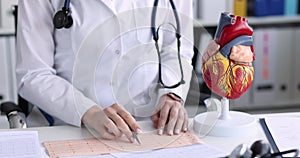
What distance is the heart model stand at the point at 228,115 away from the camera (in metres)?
1.25

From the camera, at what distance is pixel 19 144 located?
125 centimetres

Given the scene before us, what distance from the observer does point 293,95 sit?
344cm

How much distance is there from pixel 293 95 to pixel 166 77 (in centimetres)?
210

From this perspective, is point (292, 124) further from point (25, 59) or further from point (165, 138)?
point (25, 59)

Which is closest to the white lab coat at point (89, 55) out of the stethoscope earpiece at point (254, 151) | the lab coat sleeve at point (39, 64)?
the lab coat sleeve at point (39, 64)

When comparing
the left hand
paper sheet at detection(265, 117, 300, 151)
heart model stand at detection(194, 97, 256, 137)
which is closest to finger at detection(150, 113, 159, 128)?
the left hand

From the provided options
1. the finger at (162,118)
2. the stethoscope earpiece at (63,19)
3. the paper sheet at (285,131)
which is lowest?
the paper sheet at (285,131)

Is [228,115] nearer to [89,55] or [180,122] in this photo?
[180,122]

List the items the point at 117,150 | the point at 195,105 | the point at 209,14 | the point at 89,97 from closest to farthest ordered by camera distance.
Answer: the point at 117,150, the point at 195,105, the point at 89,97, the point at 209,14

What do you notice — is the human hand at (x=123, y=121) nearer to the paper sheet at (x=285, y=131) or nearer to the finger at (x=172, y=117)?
the finger at (x=172, y=117)

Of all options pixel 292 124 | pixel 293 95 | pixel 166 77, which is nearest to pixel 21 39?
pixel 166 77

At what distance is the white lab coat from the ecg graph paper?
0.15 metres

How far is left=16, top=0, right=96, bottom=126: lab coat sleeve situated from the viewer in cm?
144

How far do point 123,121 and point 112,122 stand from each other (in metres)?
0.03
